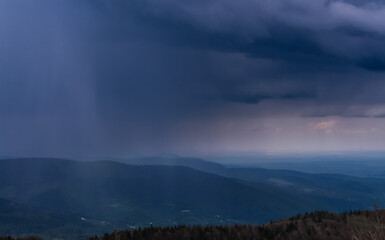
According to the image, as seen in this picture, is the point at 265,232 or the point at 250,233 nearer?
the point at 250,233

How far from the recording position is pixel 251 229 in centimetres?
1237

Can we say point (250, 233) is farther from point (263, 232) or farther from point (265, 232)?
point (265, 232)

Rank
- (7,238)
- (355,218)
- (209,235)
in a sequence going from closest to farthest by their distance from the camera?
(7,238) < (209,235) < (355,218)

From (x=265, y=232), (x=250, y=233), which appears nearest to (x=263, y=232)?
(x=265, y=232)

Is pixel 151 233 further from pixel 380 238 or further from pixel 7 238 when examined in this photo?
pixel 380 238

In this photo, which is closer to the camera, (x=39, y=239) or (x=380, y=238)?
(x=380, y=238)

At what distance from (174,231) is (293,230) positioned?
4.12m

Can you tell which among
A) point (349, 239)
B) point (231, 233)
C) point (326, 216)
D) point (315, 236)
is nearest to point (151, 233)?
point (231, 233)

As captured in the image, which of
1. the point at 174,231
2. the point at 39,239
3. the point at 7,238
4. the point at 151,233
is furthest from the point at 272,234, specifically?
the point at 7,238

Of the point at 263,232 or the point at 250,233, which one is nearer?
the point at 250,233

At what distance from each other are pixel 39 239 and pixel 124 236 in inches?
110

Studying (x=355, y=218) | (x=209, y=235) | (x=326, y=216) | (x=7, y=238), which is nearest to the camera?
(x=7, y=238)

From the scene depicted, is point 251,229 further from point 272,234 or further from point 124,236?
point 124,236

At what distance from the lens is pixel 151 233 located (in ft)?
39.4
